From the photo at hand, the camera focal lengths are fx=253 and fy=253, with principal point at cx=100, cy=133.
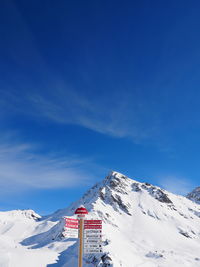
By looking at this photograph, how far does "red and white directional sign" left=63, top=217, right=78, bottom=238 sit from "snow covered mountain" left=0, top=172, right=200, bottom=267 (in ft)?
128

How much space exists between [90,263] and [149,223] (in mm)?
80538

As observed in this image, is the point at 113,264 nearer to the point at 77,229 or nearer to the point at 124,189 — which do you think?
the point at 77,229

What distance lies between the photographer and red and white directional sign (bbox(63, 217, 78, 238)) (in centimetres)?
1348

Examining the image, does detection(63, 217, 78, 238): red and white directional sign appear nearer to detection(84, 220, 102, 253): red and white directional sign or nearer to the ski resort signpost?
the ski resort signpost

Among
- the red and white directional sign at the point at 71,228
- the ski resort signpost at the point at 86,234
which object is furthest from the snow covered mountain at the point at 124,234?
the red and white directional sign at the point at 71,228

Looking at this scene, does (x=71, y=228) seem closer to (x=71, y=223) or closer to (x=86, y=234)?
(x=71, y=223)

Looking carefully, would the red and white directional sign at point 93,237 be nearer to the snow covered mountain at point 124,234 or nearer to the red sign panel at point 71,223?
the red sign panel at point 71,223

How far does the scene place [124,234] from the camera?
107 m

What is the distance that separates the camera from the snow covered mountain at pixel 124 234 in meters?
56.4

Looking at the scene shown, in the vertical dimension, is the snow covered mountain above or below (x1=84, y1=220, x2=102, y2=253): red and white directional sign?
above

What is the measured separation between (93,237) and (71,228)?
5.21 feet

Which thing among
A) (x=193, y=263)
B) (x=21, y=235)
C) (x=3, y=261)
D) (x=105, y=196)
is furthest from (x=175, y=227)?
(x=3, y=261)

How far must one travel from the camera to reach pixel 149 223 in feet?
419

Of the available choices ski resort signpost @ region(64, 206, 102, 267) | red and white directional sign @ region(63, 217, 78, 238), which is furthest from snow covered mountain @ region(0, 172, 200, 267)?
red and white directional sign @ region(63, 217, 78, 238)
